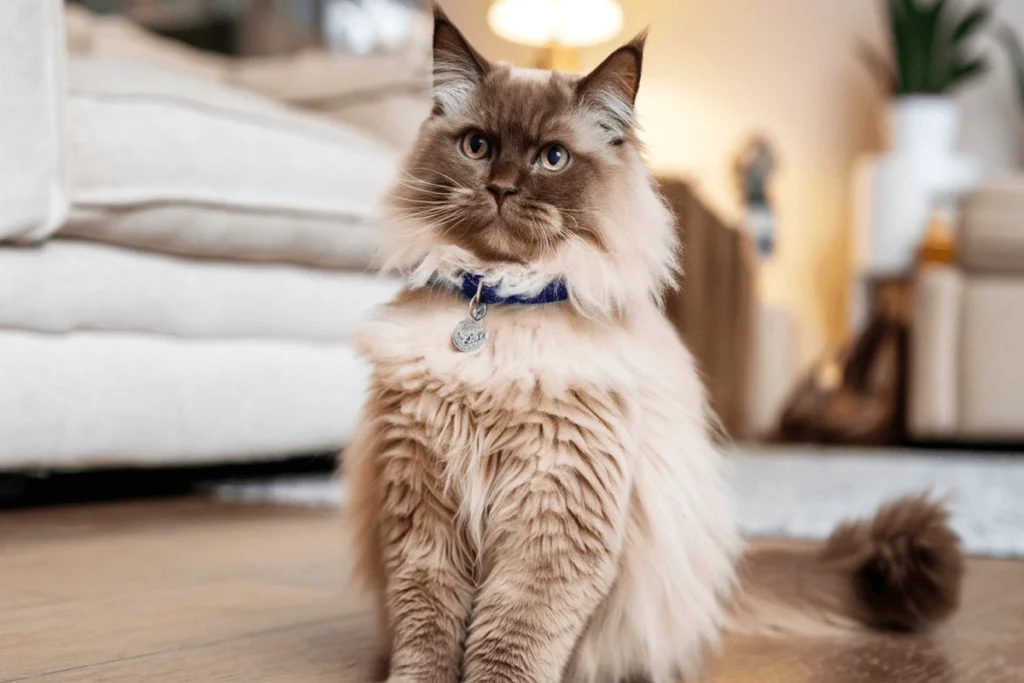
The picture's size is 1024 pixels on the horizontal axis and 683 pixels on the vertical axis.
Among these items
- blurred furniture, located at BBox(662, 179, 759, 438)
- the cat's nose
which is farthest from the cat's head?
blurred furniture, located at BBox(662, 179, 759, 438)

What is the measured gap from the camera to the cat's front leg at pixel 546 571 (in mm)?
845

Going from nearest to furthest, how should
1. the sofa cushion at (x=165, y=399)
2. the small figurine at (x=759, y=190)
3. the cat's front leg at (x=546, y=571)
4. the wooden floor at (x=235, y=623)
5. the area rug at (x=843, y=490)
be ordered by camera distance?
the cat's front leg at (x=546, y=571) < the wooden floor at (x=235, y=623) < the sofa cushion at (x=165, y=399) < the area rug at (x=843, y=490) < the small figurine at (x=759, y=190)

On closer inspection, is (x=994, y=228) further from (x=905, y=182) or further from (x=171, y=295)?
(x=171, y=295)

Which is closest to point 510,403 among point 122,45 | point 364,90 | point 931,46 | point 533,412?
point 533,412

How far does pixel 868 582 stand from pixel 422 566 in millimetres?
498

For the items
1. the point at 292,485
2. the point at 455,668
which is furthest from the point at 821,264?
the point at 455,668

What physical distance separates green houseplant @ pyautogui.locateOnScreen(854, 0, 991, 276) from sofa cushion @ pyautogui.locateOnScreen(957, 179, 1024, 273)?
1.98 feet

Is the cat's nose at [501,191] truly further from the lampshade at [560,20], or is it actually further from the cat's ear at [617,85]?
the lampshade at [560,20]

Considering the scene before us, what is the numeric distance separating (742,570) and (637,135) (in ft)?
1.53

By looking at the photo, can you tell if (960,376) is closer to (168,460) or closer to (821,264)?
(821,264)

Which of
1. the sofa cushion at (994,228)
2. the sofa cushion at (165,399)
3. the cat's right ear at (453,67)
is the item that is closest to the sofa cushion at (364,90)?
the sofa cushion at (165,399)

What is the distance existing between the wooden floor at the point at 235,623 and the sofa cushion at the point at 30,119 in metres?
0.47

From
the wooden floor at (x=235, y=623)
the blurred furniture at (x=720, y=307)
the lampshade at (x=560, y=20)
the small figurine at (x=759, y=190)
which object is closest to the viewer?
the wooden floor at (x=235, y=623)

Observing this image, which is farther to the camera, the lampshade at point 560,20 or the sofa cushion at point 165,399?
the lampshade at point 560,20
